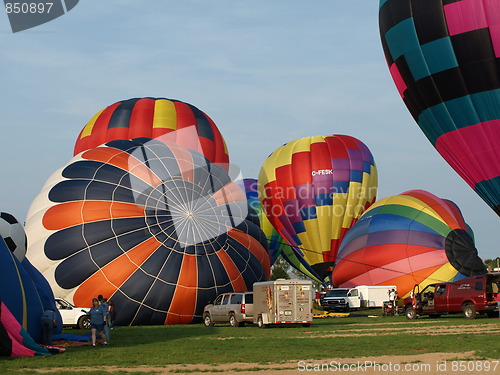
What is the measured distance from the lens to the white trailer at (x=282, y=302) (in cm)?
2547

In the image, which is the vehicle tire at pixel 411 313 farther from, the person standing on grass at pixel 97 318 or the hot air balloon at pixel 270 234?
the hot air balloon at pixel 270 234

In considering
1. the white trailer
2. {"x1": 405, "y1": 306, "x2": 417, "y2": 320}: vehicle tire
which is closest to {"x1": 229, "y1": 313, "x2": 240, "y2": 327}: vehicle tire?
the white trailer

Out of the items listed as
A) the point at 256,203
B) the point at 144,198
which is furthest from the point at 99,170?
the point at 256,203

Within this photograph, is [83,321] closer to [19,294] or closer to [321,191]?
[19,294]

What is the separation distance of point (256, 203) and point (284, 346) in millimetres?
43206

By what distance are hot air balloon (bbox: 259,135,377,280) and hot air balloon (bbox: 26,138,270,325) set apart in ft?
56.3

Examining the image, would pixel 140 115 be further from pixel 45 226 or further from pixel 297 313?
pixel 297 313

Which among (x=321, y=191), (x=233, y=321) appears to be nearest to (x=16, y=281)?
(x=233, y=321)

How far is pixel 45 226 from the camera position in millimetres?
27828

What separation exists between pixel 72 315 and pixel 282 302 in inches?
288

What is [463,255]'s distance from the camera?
116 ft

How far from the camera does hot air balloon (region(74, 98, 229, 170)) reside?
39.6 metres

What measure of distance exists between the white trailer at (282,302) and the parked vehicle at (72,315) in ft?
19.6

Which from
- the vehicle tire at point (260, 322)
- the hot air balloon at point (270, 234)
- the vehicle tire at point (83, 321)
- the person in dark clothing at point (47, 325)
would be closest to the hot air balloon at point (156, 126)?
the vehicle tire at point (83, 321)
